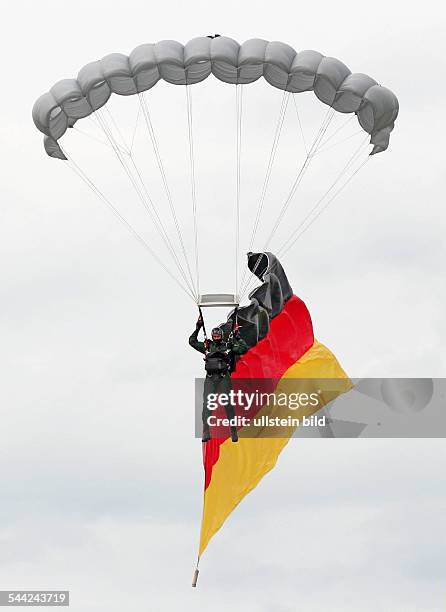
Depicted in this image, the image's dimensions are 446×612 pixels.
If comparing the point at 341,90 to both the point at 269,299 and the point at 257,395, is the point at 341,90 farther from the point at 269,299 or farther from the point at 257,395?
the point at 257,395

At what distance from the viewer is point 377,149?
2077 centimetres

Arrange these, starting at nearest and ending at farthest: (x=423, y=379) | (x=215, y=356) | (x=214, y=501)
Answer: (x=215, y=356) < (x=214, y=501) < (x=423, y=379)

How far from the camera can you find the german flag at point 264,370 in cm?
2048

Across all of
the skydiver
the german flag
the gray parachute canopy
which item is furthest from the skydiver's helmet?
the gray parachute canopy

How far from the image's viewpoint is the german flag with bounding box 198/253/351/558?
2048 centimetres

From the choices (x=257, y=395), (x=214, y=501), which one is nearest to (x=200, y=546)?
(x=214, y=501)

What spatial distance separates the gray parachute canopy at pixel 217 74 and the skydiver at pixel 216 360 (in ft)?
11.2

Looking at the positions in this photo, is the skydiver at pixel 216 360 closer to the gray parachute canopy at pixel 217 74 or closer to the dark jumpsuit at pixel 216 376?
the dark jumpsuit at pixel 216 376

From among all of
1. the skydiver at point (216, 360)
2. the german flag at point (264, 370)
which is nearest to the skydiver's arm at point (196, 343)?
the skydiver at point (216, 360)

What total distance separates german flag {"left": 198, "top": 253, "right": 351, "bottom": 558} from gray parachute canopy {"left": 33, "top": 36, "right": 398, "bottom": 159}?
109 inches

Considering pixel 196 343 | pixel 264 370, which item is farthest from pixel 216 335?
pixel 264 370

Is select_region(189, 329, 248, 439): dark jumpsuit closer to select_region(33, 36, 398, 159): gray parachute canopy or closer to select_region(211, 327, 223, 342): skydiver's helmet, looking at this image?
select_region(211, 327, 223, 342): skydiver's helmet

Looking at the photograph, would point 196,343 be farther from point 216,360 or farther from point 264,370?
point 264,370

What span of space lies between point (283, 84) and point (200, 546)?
6589mm
